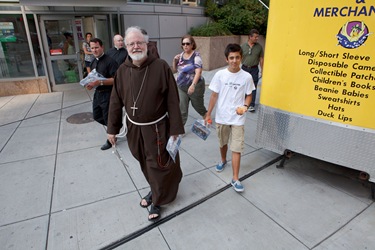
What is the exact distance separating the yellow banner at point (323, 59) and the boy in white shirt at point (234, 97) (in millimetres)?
497

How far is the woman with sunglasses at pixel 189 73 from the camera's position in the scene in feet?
13.0

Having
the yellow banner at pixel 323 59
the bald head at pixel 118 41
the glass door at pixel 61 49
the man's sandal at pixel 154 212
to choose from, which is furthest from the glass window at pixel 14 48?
the yellow banner at pixel 323 59

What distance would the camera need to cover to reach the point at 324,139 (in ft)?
9.52

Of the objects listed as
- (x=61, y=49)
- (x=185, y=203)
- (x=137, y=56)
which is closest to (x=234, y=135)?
(x=185, y=203)

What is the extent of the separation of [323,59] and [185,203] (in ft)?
7.20

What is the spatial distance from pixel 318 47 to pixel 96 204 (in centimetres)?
301

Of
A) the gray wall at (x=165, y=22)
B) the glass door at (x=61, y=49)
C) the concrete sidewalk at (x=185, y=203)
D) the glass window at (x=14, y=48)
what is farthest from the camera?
the gray wall at (x=165, y=22)

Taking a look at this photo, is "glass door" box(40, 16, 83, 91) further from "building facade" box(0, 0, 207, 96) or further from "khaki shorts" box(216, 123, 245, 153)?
"khaki shorts" box(216, 123, 245, 153)

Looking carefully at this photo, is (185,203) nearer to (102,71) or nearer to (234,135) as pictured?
(234,135)

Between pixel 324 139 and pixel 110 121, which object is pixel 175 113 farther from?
pixel 324 139

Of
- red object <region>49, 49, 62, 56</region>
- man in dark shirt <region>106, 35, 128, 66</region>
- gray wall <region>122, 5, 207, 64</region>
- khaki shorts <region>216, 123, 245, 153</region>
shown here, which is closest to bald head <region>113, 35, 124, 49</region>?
man in dark shirt <region>106, 35, 128, 66</region>

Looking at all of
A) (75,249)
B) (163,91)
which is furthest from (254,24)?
Result: (75,249)

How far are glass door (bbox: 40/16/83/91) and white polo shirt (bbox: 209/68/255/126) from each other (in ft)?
21.7

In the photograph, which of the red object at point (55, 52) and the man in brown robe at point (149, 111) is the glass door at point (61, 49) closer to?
the red object at point (55, 52)
